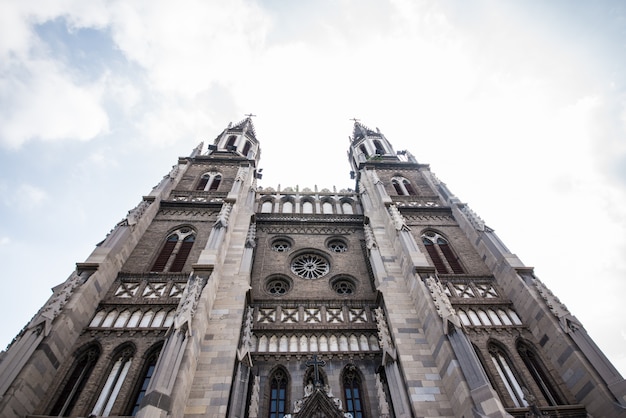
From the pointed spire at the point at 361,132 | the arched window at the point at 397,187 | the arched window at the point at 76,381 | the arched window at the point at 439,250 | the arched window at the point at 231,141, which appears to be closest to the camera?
the arched window at the point at 76,381

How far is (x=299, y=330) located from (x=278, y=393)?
2.21 m

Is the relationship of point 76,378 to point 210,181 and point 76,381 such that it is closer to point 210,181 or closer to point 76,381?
point 76,381

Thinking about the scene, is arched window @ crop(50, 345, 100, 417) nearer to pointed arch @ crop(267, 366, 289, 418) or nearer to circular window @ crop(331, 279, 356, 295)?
pointed arch @ crop(267, 366, 289, 418)

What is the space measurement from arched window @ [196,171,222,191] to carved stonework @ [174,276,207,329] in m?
10.7

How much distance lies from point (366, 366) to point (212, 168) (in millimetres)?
16896

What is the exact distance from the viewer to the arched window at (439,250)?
1584 cm

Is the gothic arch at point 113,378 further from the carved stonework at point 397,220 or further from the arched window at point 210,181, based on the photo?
the arched window at point 210,181

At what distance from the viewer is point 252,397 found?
33.6 ft

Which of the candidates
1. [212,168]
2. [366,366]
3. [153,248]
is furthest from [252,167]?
[366,366]

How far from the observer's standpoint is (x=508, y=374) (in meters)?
11.2

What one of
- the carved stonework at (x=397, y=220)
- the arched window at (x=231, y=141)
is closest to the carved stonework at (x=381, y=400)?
the carved stonework at (x=397, y=220)

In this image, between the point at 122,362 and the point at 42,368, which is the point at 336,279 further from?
the point at 42,368

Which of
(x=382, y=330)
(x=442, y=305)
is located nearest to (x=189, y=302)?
(x=382, y=330)

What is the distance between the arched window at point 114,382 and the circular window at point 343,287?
323 inches
